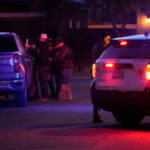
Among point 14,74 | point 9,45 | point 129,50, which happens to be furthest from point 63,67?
point 129,50

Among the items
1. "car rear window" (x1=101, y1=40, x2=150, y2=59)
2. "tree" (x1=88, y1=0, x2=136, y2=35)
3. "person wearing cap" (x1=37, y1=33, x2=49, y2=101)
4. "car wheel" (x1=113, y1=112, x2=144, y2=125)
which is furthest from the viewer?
"tree" (x1=88, y1=0, x2=136, y2=35)

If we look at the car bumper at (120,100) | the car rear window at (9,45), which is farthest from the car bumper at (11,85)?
the car bumper at (120,100)

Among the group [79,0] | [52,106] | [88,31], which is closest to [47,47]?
[52,106]

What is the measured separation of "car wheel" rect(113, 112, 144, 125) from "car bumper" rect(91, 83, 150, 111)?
1.03m

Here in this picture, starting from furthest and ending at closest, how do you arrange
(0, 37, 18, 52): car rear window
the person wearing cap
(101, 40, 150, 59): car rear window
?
A: the person wearing cap, (0, 37, 18, 52): car rear window, (101, 40, 150, 59): car rear window

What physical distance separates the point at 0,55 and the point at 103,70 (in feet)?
14.0

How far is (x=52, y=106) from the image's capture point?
52.0 ft

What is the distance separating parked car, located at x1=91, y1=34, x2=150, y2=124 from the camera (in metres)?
10.8

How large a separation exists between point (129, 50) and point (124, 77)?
1.91 ft

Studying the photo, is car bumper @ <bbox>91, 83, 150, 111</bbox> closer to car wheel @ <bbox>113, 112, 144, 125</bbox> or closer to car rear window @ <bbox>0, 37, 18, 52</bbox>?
car wheel @ <bbox>113, 112, 144, 125</bbox>

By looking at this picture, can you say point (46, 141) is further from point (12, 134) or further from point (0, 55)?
point (0, 55)

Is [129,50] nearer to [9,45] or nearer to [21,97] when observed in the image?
[21,97]

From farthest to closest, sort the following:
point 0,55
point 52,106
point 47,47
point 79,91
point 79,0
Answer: point 79,0 → point 79,91 → point 47,47 → point 52,106 → point 0,55

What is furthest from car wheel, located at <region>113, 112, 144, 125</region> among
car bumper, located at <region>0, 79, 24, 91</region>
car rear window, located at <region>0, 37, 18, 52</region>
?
car rear window, located at <region>0, 37, 18, 52</region>
